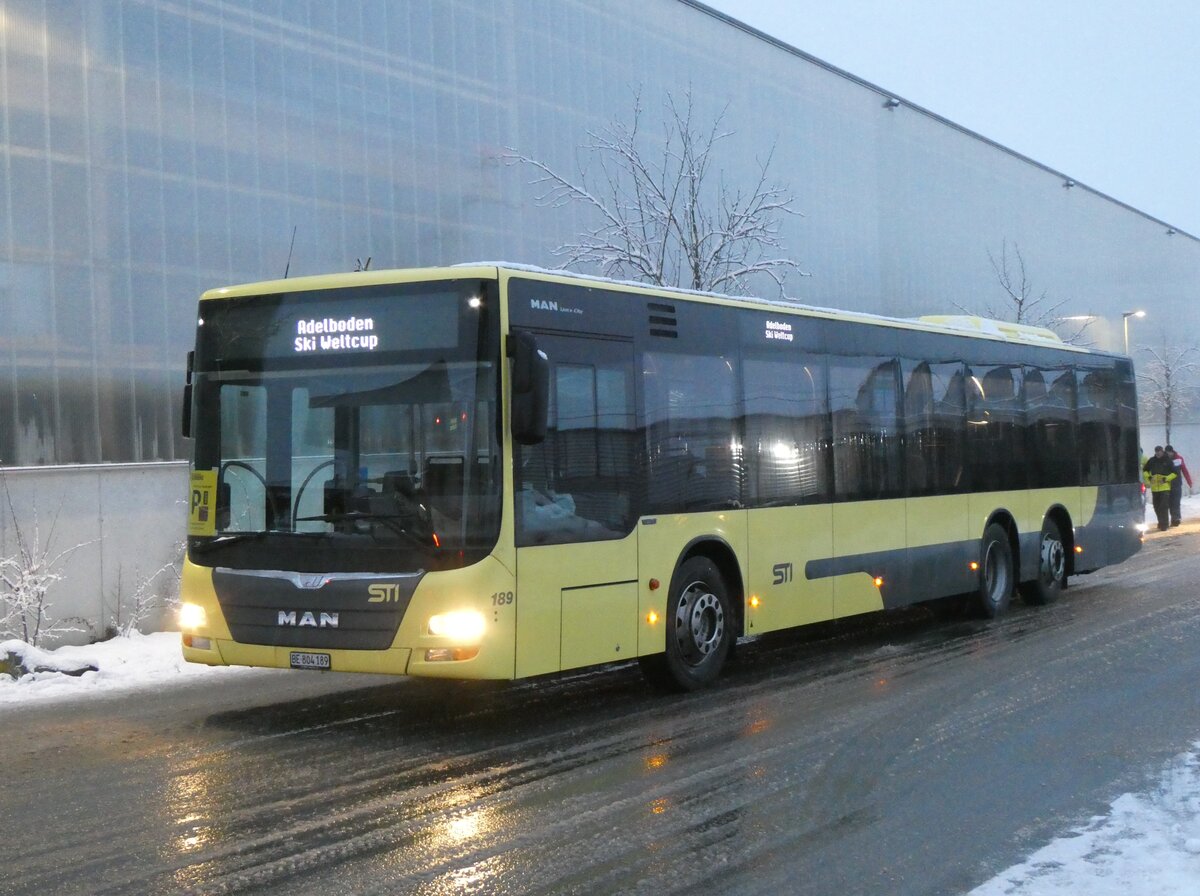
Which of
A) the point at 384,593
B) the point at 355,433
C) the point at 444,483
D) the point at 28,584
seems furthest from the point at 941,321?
the point at 28,584

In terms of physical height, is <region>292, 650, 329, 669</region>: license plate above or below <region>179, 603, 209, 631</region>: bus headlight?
below

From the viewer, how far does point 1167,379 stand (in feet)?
170

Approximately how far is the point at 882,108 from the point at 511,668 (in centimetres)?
2796

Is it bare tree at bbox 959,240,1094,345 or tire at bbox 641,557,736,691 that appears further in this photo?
bare tree at bbox 959,240,1094,345

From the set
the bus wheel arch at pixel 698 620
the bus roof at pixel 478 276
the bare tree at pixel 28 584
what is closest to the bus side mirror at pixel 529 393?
the bus roof at pixel 478 276

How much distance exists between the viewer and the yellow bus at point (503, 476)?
852 cm

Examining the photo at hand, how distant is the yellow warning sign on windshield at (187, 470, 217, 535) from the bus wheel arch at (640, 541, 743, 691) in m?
3.29

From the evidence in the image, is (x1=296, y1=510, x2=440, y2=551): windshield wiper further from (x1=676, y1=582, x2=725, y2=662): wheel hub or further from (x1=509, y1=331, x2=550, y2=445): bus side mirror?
(x1=676, y1=582, x2=725, y2=662): wheel hub

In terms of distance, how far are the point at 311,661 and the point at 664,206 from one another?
1628 cm

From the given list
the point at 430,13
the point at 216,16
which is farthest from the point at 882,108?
the point at 216,16

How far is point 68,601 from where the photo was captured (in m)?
14.6

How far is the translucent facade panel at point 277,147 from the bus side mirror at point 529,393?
783cm

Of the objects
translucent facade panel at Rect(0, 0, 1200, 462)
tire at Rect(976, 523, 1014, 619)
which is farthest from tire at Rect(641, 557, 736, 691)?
translucent facade panel at Rect(0, 0, 1200, 462)

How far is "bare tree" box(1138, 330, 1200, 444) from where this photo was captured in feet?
167
